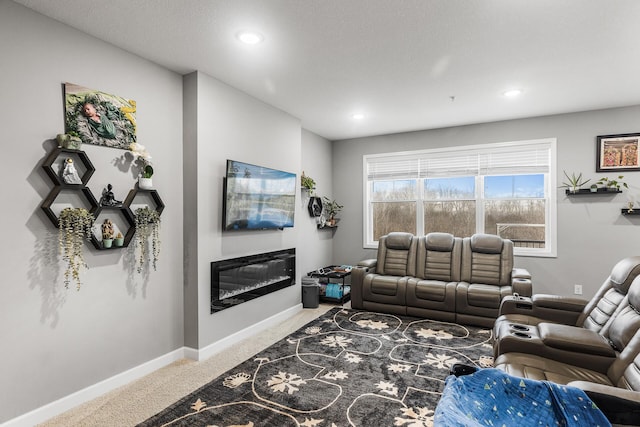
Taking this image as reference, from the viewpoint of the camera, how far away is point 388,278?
461 cm

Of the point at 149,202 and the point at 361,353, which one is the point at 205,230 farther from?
the point at 361,353

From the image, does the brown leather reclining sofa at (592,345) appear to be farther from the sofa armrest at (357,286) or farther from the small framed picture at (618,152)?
the small framed picture at (618,152)

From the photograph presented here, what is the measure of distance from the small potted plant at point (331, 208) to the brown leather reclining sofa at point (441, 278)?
118cm

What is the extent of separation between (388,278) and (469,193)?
1984mm

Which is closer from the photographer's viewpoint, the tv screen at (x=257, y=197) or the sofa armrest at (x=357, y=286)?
the tv screen at (x=257, y=197)

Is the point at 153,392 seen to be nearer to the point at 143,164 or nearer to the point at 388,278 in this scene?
the point at 143,164

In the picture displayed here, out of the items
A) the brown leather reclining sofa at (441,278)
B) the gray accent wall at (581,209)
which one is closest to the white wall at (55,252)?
A: the brown leather reclining sofa at (441,278)

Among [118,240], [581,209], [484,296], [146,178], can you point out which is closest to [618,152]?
[581,209]

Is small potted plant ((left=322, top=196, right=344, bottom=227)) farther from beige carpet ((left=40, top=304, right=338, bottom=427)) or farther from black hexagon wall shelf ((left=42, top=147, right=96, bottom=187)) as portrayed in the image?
black hexagon wall shelf ((left=42, top=147, right=96, bottom=187))

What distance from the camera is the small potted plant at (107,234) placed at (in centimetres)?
252

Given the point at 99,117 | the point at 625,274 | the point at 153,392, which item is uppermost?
the point at 99,117

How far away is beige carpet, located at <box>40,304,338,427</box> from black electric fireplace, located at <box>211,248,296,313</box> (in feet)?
1.57

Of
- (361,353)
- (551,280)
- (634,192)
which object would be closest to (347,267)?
(361,353)

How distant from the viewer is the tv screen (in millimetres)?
3383
